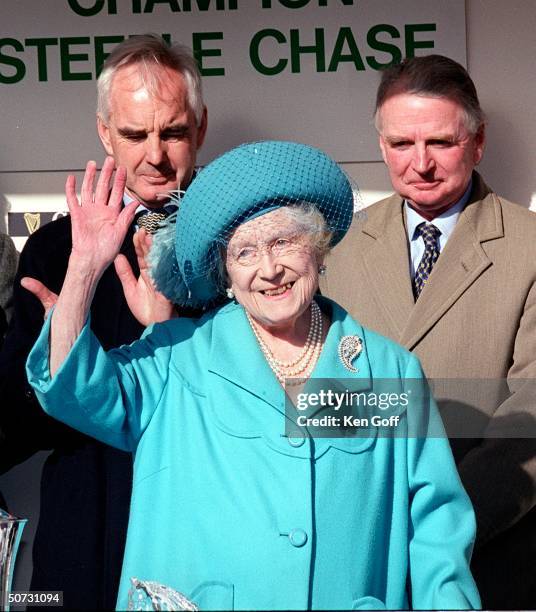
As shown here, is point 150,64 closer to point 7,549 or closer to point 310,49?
point 310,49

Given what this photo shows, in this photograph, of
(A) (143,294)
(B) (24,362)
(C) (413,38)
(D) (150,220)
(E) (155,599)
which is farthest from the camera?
(C) (413,38)

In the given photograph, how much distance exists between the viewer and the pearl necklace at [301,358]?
2.94m

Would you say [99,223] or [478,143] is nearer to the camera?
[99,223]

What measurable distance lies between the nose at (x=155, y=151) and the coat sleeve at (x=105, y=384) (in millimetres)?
995

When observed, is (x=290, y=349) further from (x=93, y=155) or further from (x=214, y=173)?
(x=93, y=155)

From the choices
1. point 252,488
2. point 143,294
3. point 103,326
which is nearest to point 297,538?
point 252,488

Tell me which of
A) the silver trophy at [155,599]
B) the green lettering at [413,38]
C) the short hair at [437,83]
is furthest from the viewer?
the green lettering at [413,38]

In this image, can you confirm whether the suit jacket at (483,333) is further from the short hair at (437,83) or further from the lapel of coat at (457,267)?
the short hair at (437,83)


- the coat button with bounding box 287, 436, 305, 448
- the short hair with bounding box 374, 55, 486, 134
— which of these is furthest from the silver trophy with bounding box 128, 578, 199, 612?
the short hair with bounding box 374, 55, 486, 134

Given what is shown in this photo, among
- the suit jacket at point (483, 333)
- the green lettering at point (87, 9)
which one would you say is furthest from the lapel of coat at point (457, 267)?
the green lettering at point (87, 9)

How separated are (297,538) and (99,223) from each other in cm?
82

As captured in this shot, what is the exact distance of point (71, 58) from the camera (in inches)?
189

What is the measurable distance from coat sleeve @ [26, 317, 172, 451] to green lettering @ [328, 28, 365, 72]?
214 centimetres

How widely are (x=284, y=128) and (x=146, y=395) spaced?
2206 millimetres
